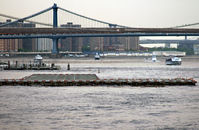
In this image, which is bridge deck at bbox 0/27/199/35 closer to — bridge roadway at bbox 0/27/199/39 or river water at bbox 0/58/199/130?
bridge roadway at bbox 0/27/199/39

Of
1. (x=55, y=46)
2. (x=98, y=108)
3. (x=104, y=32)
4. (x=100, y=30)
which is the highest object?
(x=100, y=30)

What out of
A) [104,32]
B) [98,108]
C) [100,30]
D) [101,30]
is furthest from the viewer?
[104,32]

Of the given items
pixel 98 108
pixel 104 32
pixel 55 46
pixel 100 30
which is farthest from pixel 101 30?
pixel 98 108

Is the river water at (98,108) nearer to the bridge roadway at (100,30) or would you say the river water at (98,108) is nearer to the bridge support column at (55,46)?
the bridge roadway at (100,30)

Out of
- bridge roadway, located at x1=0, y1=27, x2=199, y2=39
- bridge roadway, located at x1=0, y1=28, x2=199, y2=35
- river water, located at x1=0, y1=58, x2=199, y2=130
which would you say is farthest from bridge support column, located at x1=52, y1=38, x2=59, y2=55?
river water, located at x1=0, y1=58, x2=199, y2=130

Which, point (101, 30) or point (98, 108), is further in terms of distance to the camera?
point (101, 30)

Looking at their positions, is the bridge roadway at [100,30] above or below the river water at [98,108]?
above

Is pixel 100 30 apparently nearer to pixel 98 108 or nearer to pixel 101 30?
pixel 101 30

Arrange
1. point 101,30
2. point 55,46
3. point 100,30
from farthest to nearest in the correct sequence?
point 55,46, point 101,30, point 100,30

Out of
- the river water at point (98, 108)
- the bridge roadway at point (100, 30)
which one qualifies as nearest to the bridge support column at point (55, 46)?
the bridge roadway at point (100, 30)

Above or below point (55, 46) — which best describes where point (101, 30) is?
above

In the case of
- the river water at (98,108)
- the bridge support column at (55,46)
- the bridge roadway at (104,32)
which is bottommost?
the river water at (98,108)

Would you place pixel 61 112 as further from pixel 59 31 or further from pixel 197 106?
pixel 59 31

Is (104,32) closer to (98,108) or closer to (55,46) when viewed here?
(55,46)
